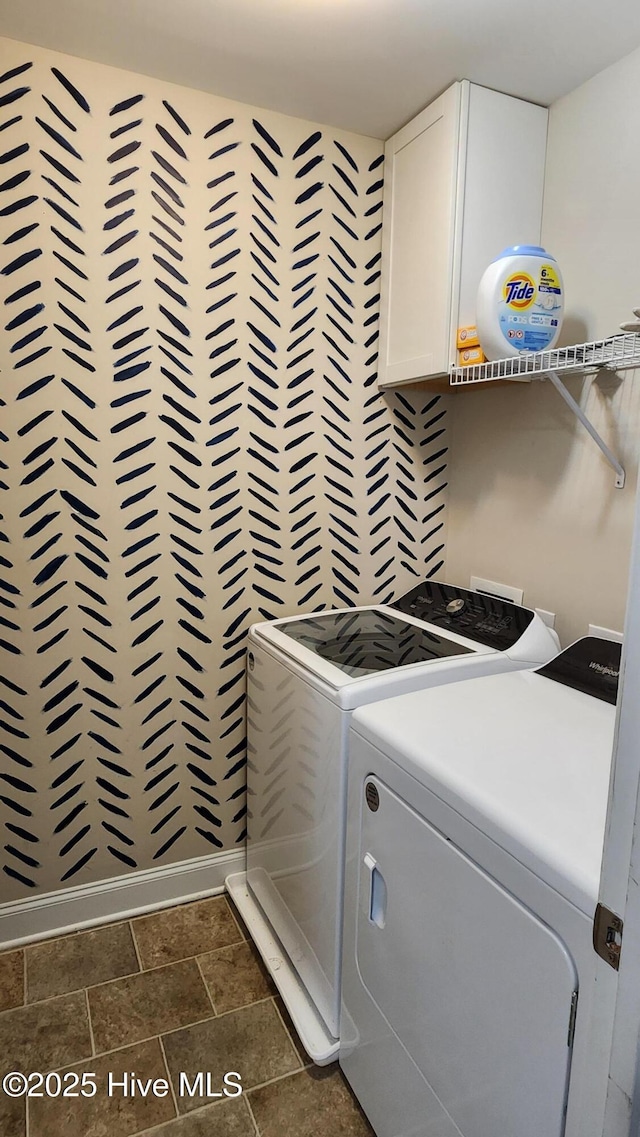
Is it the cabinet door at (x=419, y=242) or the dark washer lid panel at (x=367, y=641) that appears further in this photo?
the cabinet door at (x=419, y=242)

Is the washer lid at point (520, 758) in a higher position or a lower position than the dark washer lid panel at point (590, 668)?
lower

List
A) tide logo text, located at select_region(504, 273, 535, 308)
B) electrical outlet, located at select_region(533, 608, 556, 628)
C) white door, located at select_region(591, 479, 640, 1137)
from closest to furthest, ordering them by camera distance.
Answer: white door, located at select_region(591, 479, 640, 1137), tide logo text, located at select_region(504, 273, 535, 308), electrical outlet, located at select_region(533, 608, 556, 628)

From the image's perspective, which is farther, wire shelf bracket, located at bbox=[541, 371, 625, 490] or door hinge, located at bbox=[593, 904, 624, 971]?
wire shelf bracket, located at bbox=[541, 371, 625, 490]

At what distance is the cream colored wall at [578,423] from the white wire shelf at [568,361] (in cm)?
8

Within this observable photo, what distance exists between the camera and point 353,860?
1373mm

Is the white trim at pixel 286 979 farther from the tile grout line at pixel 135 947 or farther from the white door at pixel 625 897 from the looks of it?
the white door at pixel 625 897

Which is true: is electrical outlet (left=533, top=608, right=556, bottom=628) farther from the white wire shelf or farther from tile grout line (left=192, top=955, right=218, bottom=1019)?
tile grout line (left=192, top=955, right=218, bottom=1019)

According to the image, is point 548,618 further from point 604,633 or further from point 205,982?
point 205,982

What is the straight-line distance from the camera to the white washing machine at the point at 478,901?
0.83 metres

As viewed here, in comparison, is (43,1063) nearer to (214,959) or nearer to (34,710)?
(214,959)

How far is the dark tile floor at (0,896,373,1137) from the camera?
55.0 inches

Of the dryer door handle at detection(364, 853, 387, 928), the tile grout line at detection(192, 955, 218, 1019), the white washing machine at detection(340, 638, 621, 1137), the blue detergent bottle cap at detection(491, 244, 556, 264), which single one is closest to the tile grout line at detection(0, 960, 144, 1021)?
the tile grout line at detection(192, 955, 218, 1019)

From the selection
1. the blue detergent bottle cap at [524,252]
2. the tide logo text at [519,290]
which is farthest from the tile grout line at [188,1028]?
the blue detergent bottle cap at [524,252]

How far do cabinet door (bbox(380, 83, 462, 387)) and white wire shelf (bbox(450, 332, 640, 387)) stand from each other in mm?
187
